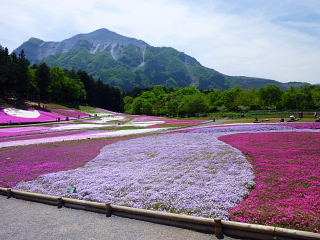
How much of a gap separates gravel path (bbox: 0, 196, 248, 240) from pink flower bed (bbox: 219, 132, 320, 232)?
1862mm

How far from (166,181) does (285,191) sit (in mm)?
5691

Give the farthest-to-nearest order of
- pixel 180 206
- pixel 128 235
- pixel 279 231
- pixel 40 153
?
pixel 40 153, pixel 180 206, pixel 128 235, pixel 279 231

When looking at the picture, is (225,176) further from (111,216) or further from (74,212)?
(74,212)

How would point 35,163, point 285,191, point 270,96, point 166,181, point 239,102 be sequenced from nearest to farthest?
point 285,191
point 166,181
point 35,163
point 239,102
point 270,96

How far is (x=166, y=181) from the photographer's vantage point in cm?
1352

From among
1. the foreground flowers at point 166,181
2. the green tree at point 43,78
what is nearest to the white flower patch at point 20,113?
the green tree at point 43,78

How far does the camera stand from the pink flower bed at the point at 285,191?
8.23m

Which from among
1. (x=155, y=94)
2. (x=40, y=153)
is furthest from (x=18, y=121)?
(x=155, y=94)

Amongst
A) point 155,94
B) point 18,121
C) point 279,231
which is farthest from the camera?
point 155,94

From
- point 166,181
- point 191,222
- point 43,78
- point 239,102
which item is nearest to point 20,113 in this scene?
point 43,78

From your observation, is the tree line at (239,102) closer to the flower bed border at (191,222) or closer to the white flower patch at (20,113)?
the white flower patch at (20,113)

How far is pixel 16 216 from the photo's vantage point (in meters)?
10.8

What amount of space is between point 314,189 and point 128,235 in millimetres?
7820

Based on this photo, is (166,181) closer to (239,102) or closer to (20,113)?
(20,113)
